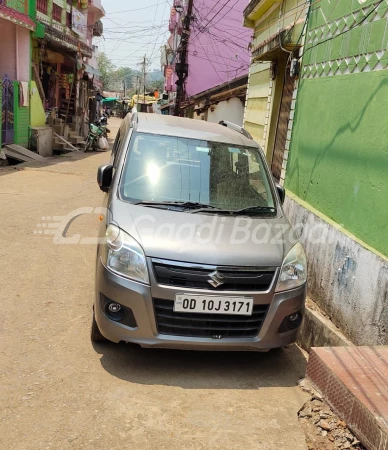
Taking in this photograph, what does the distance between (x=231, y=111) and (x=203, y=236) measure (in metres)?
13.6

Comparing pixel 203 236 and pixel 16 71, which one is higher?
pixel 16 71

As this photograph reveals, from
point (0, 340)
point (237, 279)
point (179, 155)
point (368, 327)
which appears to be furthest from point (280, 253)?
point (0, 340)

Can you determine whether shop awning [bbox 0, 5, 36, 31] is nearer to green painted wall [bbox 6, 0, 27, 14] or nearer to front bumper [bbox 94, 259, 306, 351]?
green painted wall [bbox 6, 0, 27, 14]

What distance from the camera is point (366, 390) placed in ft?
8.90

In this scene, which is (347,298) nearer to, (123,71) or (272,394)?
(272,394)

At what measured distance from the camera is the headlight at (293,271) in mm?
3357

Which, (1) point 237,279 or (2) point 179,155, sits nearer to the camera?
(1) point 237,279

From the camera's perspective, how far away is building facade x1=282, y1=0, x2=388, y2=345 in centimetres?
370

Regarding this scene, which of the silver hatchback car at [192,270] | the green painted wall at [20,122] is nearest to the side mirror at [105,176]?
the silver hatchback car at [192,270]

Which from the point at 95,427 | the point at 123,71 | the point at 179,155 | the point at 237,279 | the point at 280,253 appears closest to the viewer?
the point at 95,427

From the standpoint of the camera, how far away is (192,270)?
314 centimetres

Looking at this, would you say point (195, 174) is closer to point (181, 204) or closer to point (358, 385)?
point (181, 204)

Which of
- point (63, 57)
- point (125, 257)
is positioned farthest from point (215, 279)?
point (63, 57)

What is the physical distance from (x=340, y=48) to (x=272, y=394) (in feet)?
12.4
